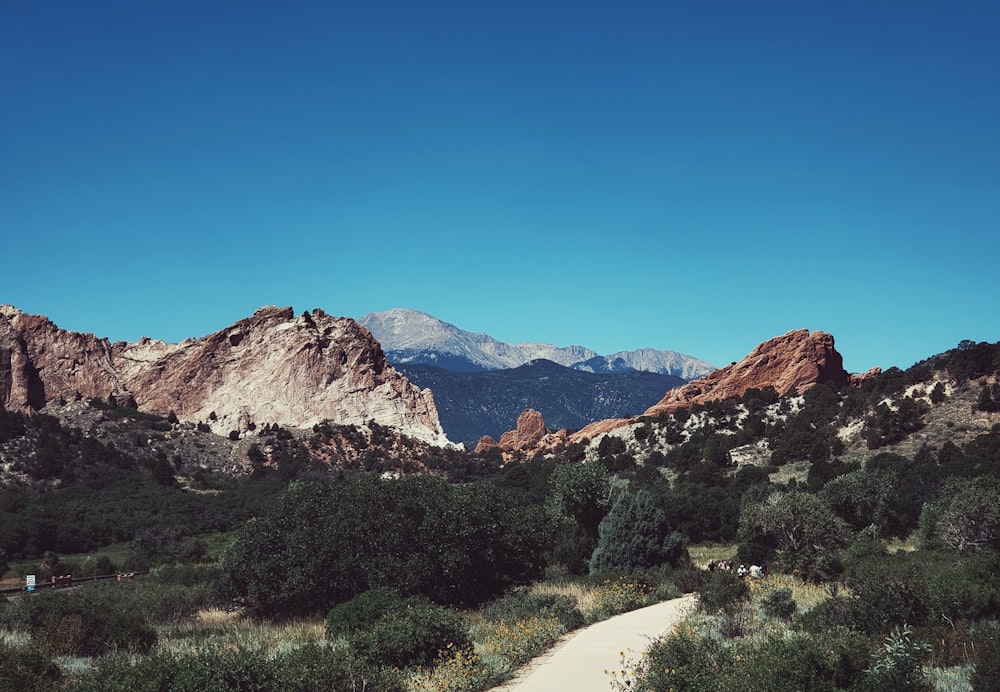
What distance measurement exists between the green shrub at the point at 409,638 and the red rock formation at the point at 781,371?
224 feet

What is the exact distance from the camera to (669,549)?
1159 inches

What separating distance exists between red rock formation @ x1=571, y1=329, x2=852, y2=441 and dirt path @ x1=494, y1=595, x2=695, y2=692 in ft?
206

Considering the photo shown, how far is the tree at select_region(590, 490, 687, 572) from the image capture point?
1141 inches

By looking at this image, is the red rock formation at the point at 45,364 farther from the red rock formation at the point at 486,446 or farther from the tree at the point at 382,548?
the tree at the point at 382,548

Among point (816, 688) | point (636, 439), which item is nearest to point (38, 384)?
point (636, 439)

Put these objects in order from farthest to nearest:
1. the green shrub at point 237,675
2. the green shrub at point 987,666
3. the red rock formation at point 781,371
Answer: the red rock formation at point 781,371 < the green shrub at point 237,675 < the green shrub at point 987,666

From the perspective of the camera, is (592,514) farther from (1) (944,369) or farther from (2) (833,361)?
(2) (833,361)

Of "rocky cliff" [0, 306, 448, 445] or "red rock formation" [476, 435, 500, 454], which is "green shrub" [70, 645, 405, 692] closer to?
"rocky cliff" [0, 306, 448, 445]

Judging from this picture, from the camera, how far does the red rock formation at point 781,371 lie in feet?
264

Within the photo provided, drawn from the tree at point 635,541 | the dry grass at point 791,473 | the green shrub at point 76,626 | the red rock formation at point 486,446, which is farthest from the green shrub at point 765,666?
the red rock formation at point 486,446

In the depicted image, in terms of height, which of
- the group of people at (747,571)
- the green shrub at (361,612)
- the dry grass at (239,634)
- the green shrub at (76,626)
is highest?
the green shrub at (76,626)

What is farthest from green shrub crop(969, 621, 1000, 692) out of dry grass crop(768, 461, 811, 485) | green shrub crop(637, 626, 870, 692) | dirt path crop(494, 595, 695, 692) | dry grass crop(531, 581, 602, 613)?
dry grass crop(768, 461, 811, 485)

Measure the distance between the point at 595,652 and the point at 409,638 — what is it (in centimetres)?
360

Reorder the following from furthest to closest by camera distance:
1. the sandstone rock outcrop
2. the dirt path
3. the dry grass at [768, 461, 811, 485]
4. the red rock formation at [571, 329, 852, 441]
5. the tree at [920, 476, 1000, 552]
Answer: the sandstone rock outcrop, the red rock formation at [571, 329, 852, 441], the dry grass at [768, 461, 811, 485], the tree at [920, 476, 1000, 552], the dirt path
